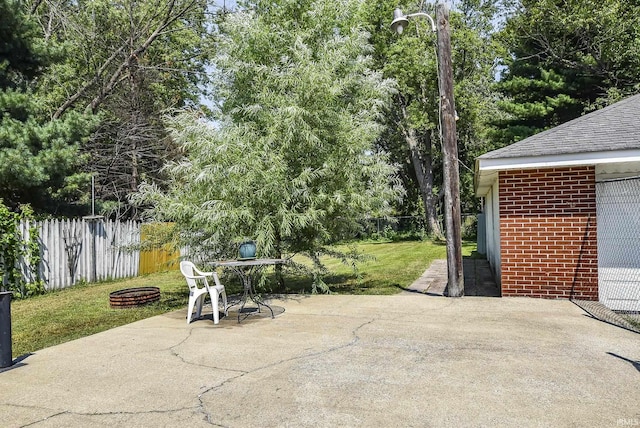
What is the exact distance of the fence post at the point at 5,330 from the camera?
430 cm

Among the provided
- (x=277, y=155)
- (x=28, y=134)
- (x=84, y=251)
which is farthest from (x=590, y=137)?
(x=28, y=134)

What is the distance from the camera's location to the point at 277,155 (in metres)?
7.72

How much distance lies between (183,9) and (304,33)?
7.62 m

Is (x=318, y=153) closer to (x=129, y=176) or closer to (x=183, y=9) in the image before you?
(x=183, y=9)

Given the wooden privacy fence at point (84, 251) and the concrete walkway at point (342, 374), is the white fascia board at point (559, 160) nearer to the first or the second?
the concrete walkway at point (342, 374)

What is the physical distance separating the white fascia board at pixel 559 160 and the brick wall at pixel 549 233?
11.0 inches

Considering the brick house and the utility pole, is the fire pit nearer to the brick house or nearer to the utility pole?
the utility pole

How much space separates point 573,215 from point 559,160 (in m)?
0.88

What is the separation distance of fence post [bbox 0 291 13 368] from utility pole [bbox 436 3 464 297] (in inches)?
241

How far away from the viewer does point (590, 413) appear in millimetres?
Result: 3021

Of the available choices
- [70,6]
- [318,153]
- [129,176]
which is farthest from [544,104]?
[70,6]

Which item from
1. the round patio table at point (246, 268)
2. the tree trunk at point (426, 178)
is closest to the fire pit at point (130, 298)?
the round patio table at point (246, 268)

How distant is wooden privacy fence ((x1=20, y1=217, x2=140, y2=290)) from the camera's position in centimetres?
1007

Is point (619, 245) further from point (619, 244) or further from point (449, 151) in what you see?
point (449, 151)
